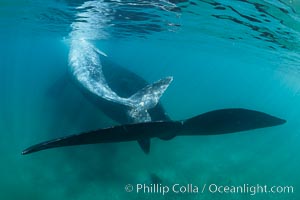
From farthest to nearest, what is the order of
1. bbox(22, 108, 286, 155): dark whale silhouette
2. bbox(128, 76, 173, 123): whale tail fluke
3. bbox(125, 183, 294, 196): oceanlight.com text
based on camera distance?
bbox(125, 183, 294, 196): oceanlight.com text → bbox(128, 76, 173, 123): whale tail fluke → bbox(22, 108, 286, 155): dark whale silhouette

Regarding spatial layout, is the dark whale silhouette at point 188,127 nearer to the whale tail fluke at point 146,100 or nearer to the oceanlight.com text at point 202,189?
the whale tail fluke at point 146,100

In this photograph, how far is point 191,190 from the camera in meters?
14.3

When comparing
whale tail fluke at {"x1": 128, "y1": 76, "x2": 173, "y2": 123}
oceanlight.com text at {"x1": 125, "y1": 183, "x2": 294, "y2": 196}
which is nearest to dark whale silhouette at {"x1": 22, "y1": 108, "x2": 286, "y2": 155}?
whale tail fluke at {"x1": 128, "y1": 76, "x2": 173, "y2": 123}

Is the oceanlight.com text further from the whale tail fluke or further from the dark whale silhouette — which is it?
the dark whale silhouette

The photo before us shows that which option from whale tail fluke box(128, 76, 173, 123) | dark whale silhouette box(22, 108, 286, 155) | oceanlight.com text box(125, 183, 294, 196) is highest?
dark whale silhouette box(22, 108, 286, 155)

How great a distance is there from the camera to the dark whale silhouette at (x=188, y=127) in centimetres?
411

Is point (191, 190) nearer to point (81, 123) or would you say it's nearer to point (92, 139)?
point (81, 123)

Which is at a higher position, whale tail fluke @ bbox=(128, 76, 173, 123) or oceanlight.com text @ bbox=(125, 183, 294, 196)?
whale tail fluke @ bbox=(128, 76, 173, 123)

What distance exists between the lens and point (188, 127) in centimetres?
499

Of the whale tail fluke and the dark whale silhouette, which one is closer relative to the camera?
the dark whale silhouette

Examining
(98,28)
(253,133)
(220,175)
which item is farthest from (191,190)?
(253,133)

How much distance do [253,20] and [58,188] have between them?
11356 millimetres

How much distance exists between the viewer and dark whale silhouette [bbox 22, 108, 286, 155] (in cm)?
411

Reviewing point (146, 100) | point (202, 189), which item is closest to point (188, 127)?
point (146, 100)
